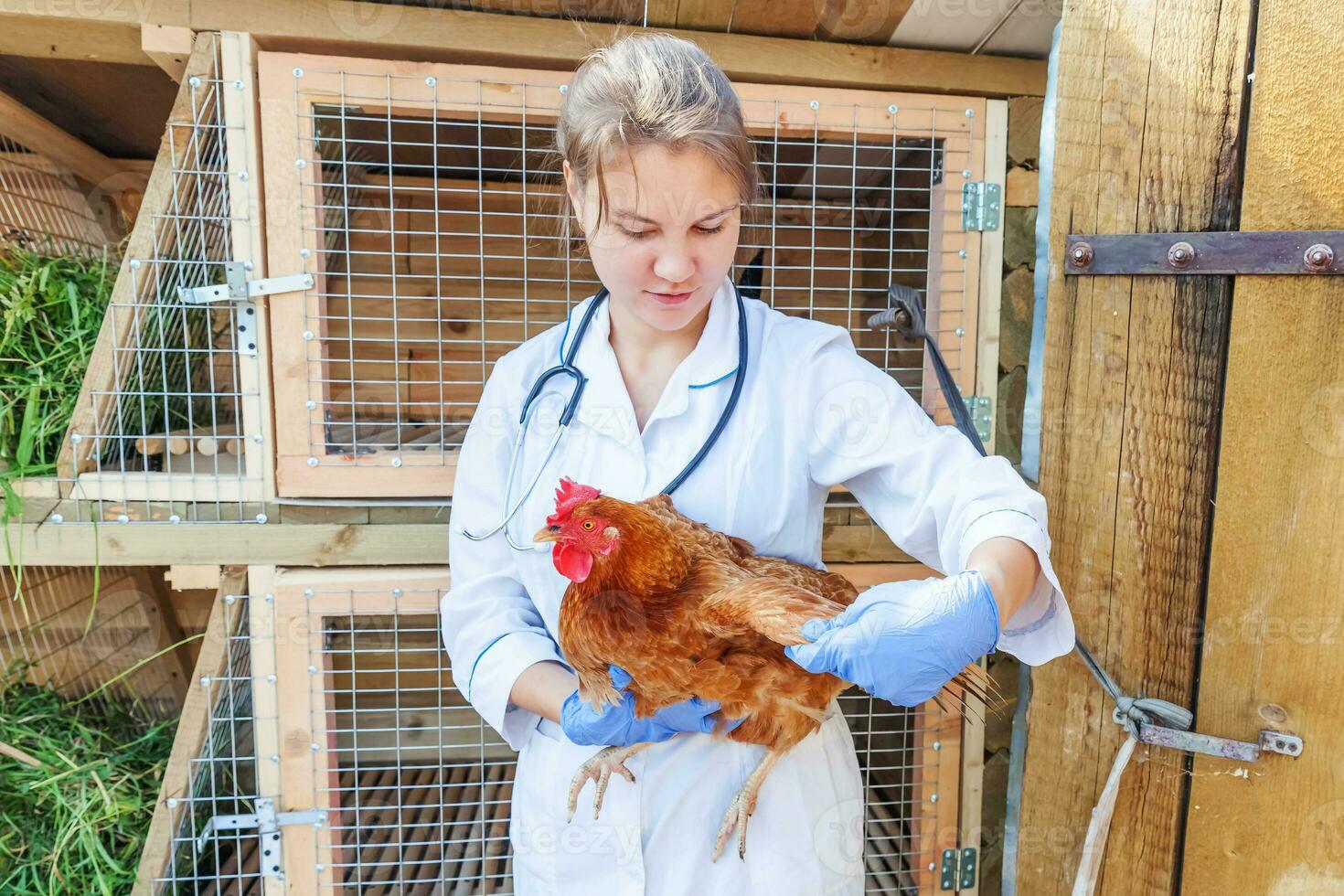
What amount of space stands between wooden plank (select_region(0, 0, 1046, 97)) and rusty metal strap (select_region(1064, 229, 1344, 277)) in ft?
1.75

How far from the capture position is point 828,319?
2137mm

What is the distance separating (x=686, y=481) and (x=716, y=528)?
0.08 metres

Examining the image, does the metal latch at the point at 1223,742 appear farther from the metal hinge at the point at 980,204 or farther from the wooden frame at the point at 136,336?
the wooden frame at the point at 136,336

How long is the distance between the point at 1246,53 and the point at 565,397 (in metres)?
1.13

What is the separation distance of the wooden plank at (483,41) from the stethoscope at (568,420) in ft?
2.06

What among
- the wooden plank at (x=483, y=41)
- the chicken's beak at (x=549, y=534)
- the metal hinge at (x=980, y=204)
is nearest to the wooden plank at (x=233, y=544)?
the chicken's beak at (x=549, y=534)

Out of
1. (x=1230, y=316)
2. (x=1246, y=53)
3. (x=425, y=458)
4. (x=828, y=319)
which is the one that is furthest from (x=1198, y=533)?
(x=425, y=458)

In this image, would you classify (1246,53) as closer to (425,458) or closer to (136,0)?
(425,458)

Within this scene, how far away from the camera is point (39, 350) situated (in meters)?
1.46

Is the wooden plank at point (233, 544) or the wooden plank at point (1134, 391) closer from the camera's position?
the wooden plank at point (1134, 391)

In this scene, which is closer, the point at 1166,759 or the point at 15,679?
the point at 1166,759

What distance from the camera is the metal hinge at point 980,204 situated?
1.43 metres

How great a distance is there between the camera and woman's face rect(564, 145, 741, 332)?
844mm

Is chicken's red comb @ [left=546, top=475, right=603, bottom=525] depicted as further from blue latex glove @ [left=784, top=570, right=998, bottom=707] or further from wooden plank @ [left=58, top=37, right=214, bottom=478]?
wooden plank @ [left=58, top=37, right=214, bottom=478]
